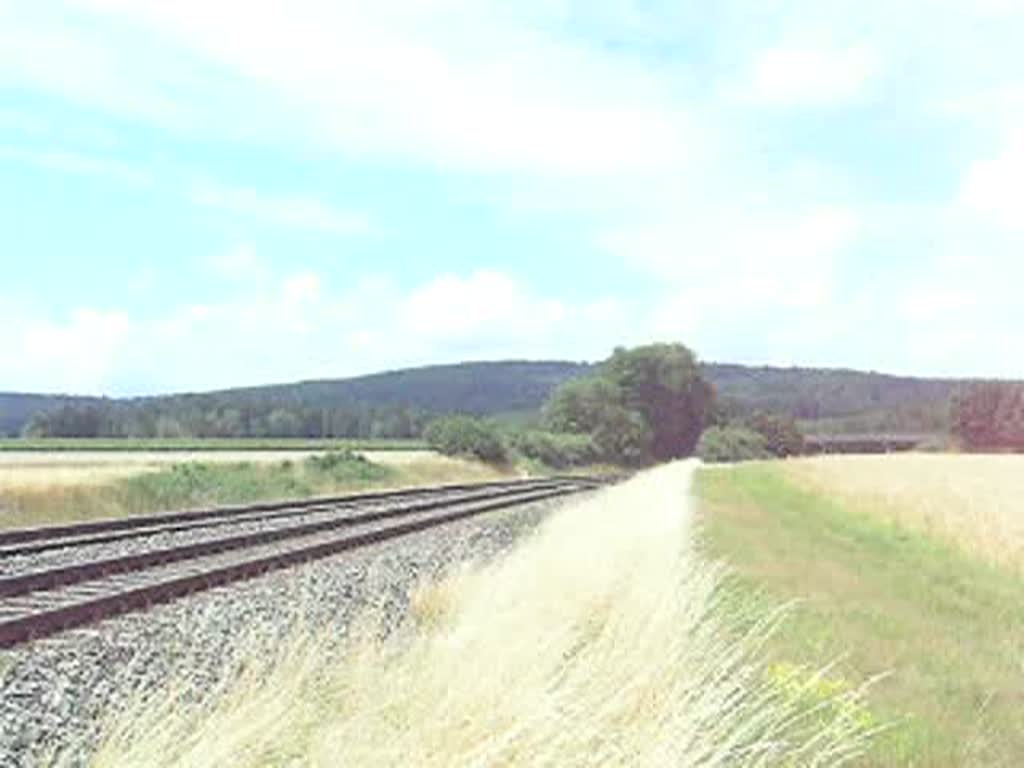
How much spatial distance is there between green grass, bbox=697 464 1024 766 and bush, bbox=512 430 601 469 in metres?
62.2

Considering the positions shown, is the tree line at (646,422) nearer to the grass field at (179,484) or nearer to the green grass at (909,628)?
the grass field at (179,484)

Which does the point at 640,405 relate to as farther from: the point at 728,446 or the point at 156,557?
the point at 156,557

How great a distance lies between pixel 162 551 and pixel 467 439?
6219 cm

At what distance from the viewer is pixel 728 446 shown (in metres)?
146

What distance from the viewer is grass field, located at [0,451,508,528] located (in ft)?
104

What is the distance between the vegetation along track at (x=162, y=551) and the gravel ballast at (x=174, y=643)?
0.99ft

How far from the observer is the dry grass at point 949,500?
27.2 meters

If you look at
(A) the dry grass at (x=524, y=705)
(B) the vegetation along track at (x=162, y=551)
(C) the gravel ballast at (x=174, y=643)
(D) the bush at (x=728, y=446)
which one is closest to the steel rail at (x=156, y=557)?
(B) the vegetation along track at (x=162, y=551)

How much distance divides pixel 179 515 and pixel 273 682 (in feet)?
78.7

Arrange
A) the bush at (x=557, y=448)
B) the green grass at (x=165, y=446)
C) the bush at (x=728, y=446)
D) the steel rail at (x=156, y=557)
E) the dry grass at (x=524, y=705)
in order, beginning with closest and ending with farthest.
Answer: the dry grass at (x=524, y=705)
the steel rail at (x=156, y=557)
the green grass at (x=165, y=446)
the bush at (x=557, y=448)
the bush at (x=728, y=446)

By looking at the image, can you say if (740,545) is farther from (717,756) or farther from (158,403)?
(158,403)

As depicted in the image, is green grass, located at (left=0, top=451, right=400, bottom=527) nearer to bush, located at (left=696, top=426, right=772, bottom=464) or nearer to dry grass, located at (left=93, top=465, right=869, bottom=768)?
A: dry grass, located at (left=93, top=465, right=869, bottom=768)

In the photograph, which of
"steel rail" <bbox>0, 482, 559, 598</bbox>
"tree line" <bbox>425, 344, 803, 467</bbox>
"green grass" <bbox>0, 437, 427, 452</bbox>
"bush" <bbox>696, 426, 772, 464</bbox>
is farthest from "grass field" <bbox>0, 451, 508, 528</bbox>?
"bush" <bbox>696, 426, 772, 464</bbox>

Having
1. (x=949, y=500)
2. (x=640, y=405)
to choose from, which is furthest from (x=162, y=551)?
(x=640, y=405)
